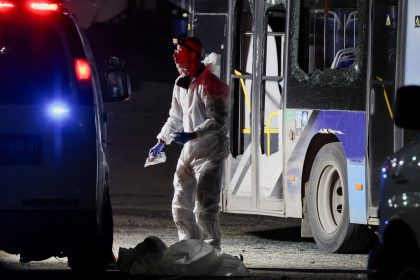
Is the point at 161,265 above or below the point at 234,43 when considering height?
below

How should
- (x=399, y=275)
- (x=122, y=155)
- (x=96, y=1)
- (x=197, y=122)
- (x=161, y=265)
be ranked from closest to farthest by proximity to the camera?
(x=399, y=275)
(x=161, y=265)
(x=197, y=122)
(x=122, y=155)
(x=96, y=1)

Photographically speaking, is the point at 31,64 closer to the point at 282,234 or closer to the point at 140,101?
the point at 282,234

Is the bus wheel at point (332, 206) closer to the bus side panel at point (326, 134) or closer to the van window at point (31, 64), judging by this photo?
the bus side panel at point (326, 134)

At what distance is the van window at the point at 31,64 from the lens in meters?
9.86

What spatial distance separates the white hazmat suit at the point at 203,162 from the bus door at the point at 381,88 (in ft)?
4.46

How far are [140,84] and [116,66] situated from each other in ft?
93.7

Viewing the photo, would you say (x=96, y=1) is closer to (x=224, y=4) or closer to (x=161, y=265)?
(x=224, y=4)

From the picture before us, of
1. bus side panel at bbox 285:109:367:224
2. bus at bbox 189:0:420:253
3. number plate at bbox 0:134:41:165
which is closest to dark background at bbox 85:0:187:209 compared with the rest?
bus at bbox 189:0:420:253

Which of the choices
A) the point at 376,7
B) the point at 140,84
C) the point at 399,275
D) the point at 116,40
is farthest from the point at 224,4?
the point at 116,40

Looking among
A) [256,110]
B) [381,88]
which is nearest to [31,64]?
[381,88]

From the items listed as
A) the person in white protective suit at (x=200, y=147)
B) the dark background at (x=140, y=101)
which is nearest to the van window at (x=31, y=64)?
the person in white protective suit at (x=200, y=147)

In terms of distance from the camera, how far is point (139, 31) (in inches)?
1940

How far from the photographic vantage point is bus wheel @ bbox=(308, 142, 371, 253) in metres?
12.9

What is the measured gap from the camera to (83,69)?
9.99 m
